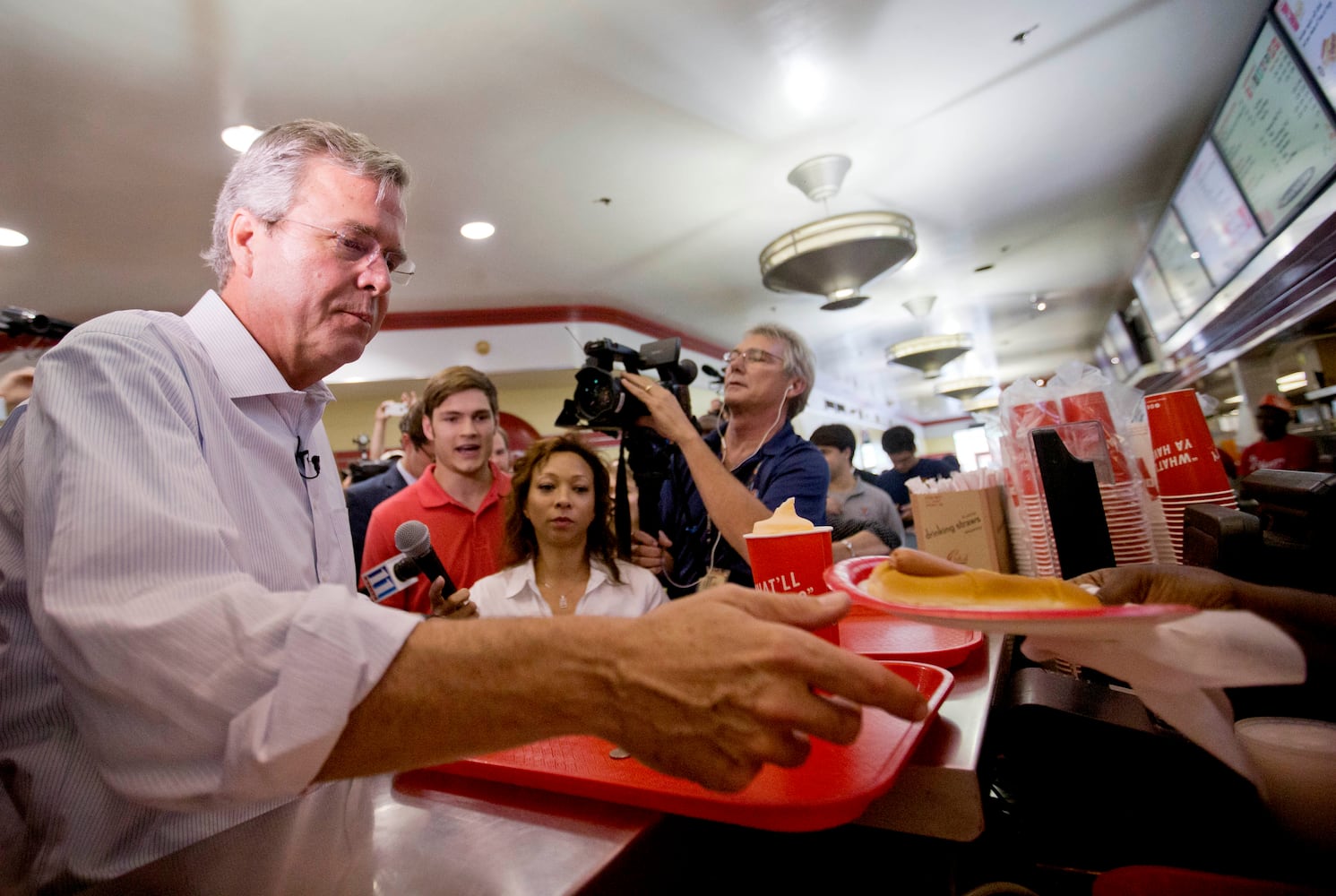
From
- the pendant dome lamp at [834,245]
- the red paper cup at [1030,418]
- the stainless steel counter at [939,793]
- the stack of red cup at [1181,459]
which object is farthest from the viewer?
the pendant dome lamp at [834,245]

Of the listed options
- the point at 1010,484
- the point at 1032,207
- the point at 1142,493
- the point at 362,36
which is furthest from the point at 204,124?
the point at 1032,207

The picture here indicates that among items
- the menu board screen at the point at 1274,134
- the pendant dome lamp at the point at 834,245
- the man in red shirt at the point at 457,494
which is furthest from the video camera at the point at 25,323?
the menu board screen at the point at 1274,134

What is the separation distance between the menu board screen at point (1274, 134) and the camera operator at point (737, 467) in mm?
2377

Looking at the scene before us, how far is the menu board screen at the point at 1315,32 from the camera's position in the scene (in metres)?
2.34

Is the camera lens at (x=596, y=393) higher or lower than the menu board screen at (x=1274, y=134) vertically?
lower

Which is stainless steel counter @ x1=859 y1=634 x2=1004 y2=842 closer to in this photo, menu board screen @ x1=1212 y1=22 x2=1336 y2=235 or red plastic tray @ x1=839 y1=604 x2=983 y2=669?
red plastic tray @ x1=839 y1=604 x2=983 y2=669

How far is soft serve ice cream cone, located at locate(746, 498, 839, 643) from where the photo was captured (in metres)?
0.92

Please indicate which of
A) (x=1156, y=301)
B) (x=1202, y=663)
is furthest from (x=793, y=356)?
(x=1156, y=301)

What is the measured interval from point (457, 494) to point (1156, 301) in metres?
6.30

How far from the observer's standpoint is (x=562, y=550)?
7.32ft

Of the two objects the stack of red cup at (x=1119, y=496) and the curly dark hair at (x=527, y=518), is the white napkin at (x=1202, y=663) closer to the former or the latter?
the stack of red cup at (x=1119, y=496)

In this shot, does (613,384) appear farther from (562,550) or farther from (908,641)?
(908,641)

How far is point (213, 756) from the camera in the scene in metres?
0.56

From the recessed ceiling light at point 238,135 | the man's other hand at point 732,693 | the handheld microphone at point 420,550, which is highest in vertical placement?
the recessed ceiling light at point 238,135
